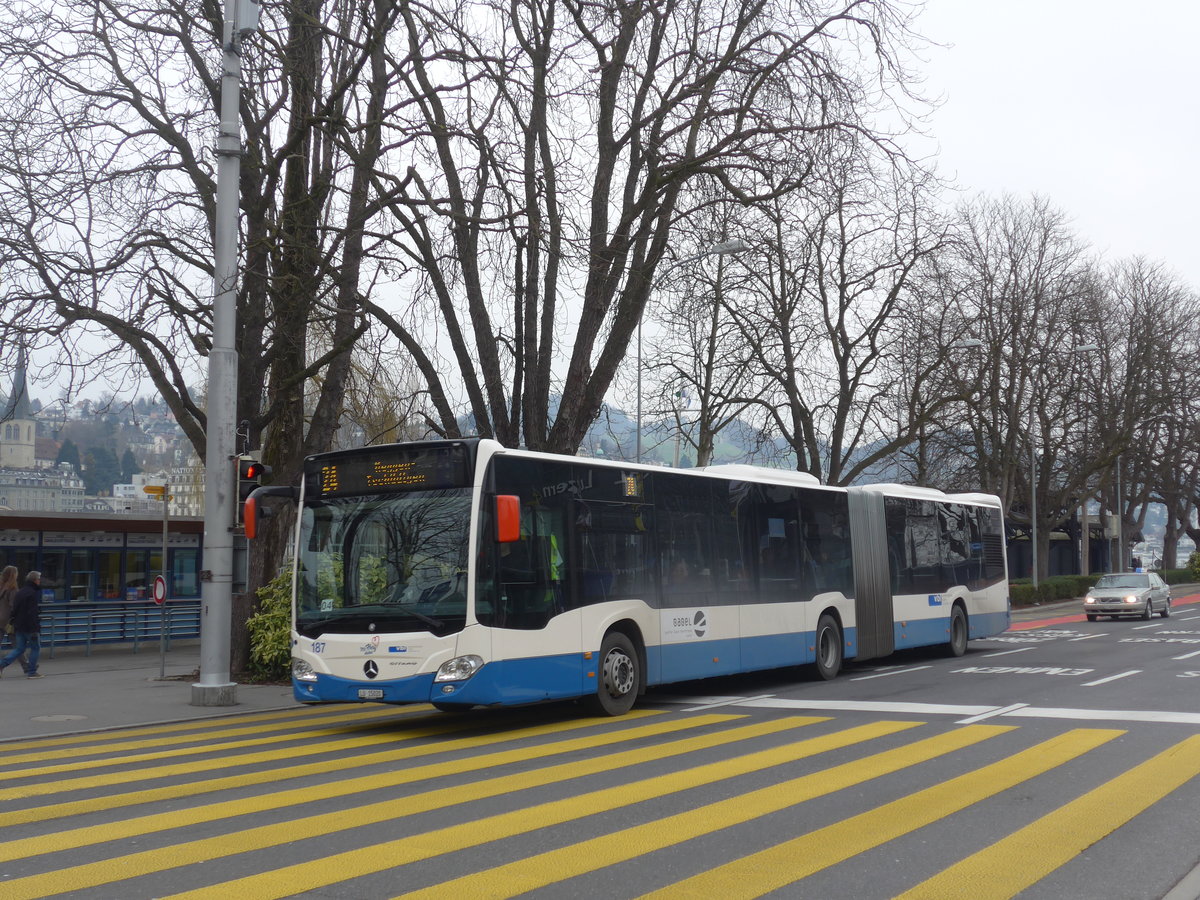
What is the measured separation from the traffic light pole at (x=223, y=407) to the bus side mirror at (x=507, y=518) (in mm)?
4982

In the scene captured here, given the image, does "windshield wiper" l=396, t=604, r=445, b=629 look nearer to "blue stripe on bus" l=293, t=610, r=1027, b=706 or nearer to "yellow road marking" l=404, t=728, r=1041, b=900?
"blue stripe on bus" l=293, t=610, r=1027, b=706

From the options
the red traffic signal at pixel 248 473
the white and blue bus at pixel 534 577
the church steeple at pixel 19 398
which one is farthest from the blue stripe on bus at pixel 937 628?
the church steeple at pixel 19 398

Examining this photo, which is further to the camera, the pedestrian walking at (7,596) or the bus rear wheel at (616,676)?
the pedestrian walking at (7,596)

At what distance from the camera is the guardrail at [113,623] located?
25.9 m

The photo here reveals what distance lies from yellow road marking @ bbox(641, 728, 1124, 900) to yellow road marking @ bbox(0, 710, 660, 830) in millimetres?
4402

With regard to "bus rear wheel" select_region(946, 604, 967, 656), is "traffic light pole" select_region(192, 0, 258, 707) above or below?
above

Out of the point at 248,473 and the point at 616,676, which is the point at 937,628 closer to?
the point at 616,676

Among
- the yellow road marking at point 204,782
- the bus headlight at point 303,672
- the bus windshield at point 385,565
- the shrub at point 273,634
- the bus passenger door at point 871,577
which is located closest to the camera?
the yellow road marking at point 204,782

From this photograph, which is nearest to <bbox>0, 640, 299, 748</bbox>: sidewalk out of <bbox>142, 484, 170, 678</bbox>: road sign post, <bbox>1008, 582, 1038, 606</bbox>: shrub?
<bbox>142, 484, 170, 678</bbox>: road sign post

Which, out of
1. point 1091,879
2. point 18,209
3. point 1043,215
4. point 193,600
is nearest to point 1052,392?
point 1043,215

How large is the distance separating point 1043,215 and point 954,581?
88.2ft

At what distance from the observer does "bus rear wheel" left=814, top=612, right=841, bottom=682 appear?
1842 cm

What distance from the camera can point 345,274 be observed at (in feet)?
57.2

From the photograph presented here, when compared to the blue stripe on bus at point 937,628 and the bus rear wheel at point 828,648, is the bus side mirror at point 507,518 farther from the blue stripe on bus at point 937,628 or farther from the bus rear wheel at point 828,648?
the blue stripe on bus at point 937,628
